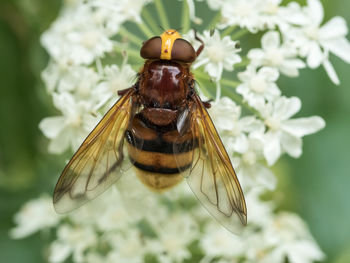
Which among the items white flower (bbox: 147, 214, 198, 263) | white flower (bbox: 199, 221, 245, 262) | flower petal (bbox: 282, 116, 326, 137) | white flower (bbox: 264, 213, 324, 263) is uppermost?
flower petal (bbox: 282, 116, 326, 137)

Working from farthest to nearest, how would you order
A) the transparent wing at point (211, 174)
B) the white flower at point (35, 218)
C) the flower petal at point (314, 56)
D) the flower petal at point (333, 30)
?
the white flower at point (35, 218), the flower petal at point (333, 30), the flower petal at point (314, 56), the transparent wing at point (211, 174)

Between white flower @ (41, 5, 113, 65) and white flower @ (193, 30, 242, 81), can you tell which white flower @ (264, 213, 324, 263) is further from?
white flower @ (41, 5, 113, 65)

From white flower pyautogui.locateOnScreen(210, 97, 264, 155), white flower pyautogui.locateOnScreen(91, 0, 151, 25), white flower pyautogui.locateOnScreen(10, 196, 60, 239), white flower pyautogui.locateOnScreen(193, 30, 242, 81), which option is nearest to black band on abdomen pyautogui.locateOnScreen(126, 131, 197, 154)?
white flower pyautogui.locateOnScreen(210, 97, 264, 155)

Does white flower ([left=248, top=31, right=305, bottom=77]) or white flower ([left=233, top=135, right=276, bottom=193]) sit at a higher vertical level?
white flower ([left=248, top=31, right=305, bottom=77])

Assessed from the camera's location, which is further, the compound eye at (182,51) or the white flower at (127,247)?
the white flower at (127,247)

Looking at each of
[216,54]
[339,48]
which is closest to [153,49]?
[216,54]

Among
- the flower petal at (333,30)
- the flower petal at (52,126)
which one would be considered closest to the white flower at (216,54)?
the flower petal at (333,30)

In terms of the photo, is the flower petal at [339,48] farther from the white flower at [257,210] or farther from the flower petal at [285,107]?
the white flower at [257,210]
